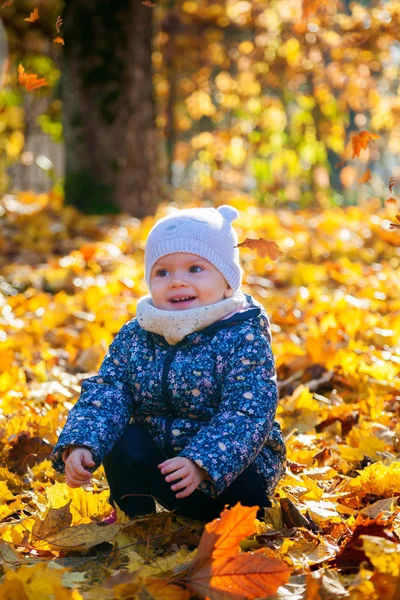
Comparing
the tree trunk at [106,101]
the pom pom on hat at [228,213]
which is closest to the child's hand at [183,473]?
the pom pom on hat at [228,213]

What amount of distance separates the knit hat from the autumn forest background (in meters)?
0.14

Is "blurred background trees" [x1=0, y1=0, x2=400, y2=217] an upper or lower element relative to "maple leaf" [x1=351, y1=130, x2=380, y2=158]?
lower

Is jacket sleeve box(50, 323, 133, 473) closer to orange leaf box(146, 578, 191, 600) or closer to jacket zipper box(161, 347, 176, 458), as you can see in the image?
jacket zipper box(161, 347, 176, 458)

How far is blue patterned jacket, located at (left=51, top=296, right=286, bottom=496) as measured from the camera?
76.5 inches

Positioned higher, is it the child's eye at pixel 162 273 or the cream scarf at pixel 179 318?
the child's eye at pixel 162 273

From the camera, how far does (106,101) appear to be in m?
6.84

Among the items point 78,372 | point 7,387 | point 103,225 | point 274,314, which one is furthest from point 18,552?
point 103,225

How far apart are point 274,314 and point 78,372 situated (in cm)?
121

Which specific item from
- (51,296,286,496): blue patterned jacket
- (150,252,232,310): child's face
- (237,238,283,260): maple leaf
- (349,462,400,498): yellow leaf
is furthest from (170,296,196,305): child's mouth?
A: (349,462,400,498): yellow leaf

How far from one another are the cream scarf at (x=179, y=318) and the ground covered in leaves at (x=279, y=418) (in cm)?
49

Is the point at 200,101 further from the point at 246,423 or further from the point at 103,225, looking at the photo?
the point at 246,423

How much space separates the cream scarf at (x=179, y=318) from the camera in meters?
2.07

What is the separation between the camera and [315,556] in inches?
69.9

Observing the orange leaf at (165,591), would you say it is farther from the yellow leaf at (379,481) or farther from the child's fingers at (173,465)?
the yellow leaf at (379,481)
